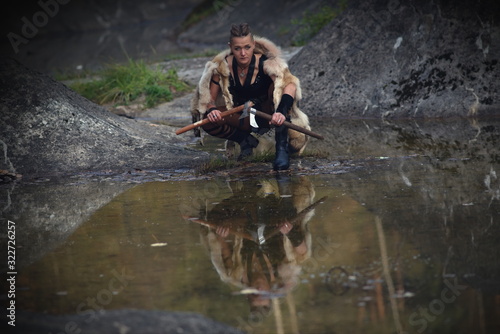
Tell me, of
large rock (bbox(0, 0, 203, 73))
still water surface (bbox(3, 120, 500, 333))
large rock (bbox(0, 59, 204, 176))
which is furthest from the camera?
large rock (bbox(0, 0, 203, 73))

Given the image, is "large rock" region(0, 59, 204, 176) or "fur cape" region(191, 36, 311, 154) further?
"large rock" region(0, 59, 204, 176)

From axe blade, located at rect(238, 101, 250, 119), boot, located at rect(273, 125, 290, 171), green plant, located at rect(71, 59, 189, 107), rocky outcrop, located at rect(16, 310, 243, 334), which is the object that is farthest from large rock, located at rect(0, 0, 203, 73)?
rocky outcrop, located at rect(16, 310, 243, 334)

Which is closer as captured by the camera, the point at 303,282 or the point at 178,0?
the point at 303,282

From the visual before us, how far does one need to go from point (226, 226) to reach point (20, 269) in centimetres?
145

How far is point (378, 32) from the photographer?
471 inches

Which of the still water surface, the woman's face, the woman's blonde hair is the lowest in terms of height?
the still water surface

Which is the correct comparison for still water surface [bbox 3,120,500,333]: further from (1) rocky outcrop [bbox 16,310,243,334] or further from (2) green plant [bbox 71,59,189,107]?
(2) green plant [bbox 71,59,189,107]

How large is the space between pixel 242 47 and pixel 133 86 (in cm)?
630

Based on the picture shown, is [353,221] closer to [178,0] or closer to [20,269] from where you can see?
[20,269]

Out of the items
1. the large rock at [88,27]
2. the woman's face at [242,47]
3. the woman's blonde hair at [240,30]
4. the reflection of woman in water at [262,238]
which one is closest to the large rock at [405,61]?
the woman's face at [242,47]

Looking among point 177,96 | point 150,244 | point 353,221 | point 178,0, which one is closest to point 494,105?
point 177,96

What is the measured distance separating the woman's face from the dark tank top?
0.19m

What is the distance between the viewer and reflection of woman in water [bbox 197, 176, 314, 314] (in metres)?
4.47

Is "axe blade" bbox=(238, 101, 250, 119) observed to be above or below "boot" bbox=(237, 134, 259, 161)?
above
